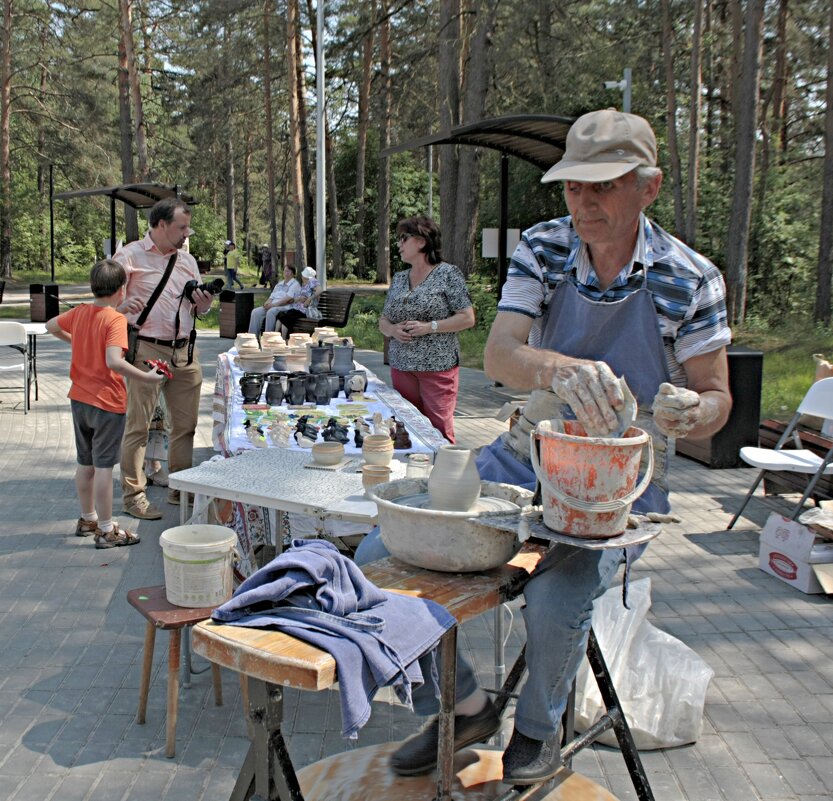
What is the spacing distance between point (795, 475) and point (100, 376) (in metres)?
4.76

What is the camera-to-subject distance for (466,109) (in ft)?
56.0

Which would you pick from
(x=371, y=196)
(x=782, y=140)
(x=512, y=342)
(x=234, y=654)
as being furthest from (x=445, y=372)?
(x=371, y=196)

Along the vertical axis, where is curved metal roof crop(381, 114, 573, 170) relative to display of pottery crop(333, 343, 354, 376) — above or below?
above

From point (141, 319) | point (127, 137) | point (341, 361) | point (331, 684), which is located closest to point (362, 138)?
point (127, 137)

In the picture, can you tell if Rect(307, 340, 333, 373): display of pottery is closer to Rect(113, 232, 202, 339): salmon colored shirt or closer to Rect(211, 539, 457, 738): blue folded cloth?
Rect(113, 232, 202, 339): salmon colored shirt

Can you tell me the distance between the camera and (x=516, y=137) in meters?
10.2

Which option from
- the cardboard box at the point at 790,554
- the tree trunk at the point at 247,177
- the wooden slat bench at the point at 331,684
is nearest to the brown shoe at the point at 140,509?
the wooden slat bench at the point at 331,684

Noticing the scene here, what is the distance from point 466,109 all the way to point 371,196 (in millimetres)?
25202

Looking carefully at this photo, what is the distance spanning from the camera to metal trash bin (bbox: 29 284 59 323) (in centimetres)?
1938

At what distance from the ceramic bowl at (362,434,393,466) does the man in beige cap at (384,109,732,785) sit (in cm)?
114

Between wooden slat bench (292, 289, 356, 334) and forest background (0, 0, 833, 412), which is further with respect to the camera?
forest background (0, 0, 833, 412)

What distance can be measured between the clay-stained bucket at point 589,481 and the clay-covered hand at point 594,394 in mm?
48

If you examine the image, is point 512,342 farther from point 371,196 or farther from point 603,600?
point 371,196

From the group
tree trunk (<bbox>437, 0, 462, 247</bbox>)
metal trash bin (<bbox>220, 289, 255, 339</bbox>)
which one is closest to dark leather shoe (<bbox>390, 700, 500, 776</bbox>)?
metal trash bin (<bbox>220, 289, 255, 339</bbox>)
